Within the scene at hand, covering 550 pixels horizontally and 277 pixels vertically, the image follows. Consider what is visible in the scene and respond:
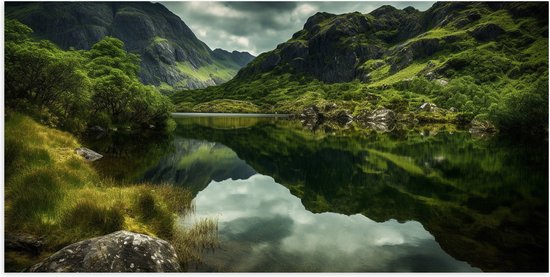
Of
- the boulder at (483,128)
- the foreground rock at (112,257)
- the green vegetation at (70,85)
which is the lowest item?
the foreground rock at (112,257)

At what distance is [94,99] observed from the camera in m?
63.8

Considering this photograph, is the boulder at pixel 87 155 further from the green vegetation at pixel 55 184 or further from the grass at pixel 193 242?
the grass at pixel 193 242

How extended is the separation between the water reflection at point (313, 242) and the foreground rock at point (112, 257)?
8.34 ft

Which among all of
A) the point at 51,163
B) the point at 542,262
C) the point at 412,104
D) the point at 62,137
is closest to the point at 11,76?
the point at 62,137

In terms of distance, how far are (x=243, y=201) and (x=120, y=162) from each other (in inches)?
653

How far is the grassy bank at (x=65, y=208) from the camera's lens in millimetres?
13695

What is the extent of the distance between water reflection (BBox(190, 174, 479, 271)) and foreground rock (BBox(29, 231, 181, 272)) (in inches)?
100

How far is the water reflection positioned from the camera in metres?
14.4

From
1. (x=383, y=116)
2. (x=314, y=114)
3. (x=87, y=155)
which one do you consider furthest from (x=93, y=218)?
(x=314, y=114)

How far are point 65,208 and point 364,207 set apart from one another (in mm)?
18321

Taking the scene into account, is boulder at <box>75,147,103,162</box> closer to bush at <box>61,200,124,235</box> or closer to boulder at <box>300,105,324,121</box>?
bush at <box>61,200,124,235</box>

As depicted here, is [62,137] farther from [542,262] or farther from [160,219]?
[542,262]

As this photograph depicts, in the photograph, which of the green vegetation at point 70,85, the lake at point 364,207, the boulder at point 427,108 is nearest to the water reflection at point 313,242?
the lake at point 364,207

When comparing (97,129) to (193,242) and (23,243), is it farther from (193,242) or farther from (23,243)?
(193,242)
